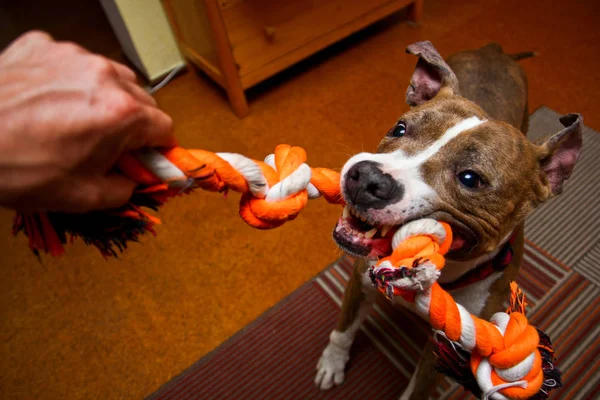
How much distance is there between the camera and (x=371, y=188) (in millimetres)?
1060

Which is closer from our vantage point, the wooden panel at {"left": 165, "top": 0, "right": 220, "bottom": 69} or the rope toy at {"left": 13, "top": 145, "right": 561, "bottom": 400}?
the rope toy at {"left": 13, "top": 145, "right": 561, "bottom": 400}

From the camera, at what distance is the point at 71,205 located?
667 millimetres

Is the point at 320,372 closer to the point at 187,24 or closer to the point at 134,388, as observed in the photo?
the point at 134,388

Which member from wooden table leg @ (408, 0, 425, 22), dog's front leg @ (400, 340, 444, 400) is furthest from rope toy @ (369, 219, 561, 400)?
wooden table leg @ (408, 0, 425, 22)

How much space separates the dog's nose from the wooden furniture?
1931 millimetres

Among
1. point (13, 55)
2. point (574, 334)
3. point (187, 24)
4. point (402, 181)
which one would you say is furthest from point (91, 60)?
point (187, 24)

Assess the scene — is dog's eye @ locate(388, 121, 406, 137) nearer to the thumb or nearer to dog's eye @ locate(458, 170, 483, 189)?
dog's eye @ locate(458, 170, 483, 189)

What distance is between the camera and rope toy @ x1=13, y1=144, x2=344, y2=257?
761 mm

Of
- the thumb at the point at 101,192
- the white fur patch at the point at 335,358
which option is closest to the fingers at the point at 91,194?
the thumb at the point at 101,192

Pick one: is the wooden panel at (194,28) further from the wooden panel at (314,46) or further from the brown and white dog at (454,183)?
the brown and white dog at (454,183)

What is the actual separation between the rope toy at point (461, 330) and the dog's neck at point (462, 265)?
0.33 meters

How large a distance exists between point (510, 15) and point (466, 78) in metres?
2.10

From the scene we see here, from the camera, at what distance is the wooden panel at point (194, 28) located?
8.94 ft

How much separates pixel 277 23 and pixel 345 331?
2093 mm
